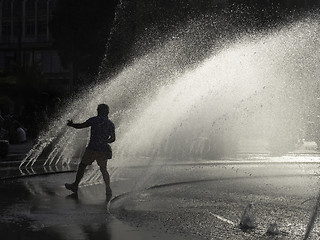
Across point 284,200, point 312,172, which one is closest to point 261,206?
point 284,200

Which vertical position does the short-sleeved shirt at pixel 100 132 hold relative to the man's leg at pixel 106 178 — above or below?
above

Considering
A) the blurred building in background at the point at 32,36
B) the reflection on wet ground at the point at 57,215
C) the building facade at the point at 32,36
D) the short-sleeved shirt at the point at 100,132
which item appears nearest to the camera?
the reflection on wet ground at the point at 57,215

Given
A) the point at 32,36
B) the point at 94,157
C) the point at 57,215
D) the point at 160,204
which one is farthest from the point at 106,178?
the point at 32,36

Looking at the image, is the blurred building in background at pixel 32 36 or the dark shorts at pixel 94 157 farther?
the blurred building in background at pixel 32 36

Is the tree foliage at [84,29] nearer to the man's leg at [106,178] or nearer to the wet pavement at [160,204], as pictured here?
the wet pavement at [160,204]

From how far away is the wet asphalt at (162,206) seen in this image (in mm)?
8617

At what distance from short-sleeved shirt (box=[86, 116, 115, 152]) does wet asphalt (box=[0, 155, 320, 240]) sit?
777 mm

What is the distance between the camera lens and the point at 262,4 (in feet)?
151

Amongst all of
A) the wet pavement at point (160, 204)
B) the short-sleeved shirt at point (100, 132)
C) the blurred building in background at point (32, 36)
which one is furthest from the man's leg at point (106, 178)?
the blurred building in background at point (32, 36)

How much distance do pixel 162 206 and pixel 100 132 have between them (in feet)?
7.61

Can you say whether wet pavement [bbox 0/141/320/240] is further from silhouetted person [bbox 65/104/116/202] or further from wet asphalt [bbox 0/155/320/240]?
silhouetted person [bbox 65/104/116/202]

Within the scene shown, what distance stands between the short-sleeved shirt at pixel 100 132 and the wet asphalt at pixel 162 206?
777 millimetres

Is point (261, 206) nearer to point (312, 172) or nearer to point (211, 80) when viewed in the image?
point (312, 172)

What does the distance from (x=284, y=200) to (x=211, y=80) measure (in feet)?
37.9
